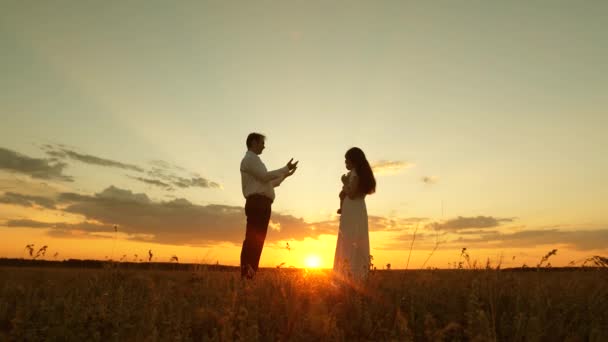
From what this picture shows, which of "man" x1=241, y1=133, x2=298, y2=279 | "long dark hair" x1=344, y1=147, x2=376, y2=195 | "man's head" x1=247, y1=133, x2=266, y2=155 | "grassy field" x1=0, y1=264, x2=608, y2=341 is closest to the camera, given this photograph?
"grassy field" x1=0, y1=264, x2=608, y2=341

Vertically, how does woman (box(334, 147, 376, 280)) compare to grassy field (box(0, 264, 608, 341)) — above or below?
above

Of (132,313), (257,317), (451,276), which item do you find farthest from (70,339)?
(451,276)

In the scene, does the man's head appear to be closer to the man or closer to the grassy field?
the man

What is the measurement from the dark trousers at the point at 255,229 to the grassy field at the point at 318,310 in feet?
6.66

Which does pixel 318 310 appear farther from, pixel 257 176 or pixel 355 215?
pixel 257 176

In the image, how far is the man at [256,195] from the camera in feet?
29.7

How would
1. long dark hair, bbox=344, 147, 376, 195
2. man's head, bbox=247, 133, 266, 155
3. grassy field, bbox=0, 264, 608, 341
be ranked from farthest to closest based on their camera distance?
1. man's head, bbox=247, 133, 266, 155
2. long dark hair, bbox=344, 147, 376, 195
3. grassy field, bbox=0, 264, 608, 341

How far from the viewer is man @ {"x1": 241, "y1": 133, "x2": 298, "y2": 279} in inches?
357

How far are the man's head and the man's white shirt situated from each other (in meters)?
0.14

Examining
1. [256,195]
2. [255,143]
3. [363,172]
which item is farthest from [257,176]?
[363,172]

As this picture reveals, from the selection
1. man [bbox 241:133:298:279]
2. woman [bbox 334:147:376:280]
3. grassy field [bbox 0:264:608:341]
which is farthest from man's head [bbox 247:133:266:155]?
grassy field [bbox 0:264:608:341]

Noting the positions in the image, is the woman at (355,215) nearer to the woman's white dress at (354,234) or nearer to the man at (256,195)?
the woman's white dress at (354,234)

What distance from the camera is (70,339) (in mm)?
3453

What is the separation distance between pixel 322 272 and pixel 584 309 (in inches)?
193
